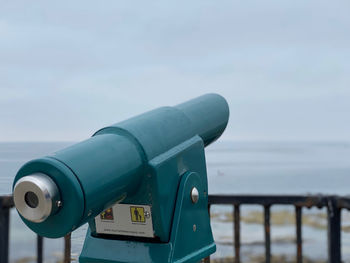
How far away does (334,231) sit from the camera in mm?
2533

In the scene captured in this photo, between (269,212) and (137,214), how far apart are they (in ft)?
3.86

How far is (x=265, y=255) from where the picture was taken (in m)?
2.60

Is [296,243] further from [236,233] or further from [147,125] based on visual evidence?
[147,125]

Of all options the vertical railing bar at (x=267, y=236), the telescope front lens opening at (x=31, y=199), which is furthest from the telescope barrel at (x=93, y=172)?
the vertical railing bar at (x=267, y=236)

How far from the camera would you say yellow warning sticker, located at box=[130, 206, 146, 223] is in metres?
1.50

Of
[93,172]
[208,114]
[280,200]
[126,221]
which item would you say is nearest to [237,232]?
[280,200]

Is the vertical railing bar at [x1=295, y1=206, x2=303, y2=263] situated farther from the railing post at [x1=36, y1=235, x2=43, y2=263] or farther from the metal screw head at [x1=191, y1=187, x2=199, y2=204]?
the railing post at [x1=36, y1=235, x2=43, y2=263]

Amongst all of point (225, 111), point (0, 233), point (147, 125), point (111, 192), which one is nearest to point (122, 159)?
point (111, 192)

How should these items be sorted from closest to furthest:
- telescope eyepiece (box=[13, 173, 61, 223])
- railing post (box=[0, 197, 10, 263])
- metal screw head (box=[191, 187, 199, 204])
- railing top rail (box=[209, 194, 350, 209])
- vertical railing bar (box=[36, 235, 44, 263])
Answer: telescope eyepiece (box=[13, 173, 61, 223]), metal screw head (box=[191, 187, 199, 204]), railing top rail (box=[209, 194, 350, 209]), railing post (box=[0, 197, 10, 263]), vertical railing bar (box=[36, 235, 44, 263])

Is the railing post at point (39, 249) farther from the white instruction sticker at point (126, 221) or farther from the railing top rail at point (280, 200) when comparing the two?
the white instruction sticker at point (126, 221)

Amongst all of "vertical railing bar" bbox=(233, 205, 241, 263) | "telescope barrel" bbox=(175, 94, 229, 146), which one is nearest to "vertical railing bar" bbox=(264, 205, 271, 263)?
"vertical railing bar" bbox=(233, 205, 241, 263)

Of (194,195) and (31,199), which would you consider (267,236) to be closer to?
(194,195)

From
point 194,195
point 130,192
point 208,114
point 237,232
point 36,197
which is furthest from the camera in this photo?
point 237,232

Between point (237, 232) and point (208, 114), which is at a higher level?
point (208, 114)
